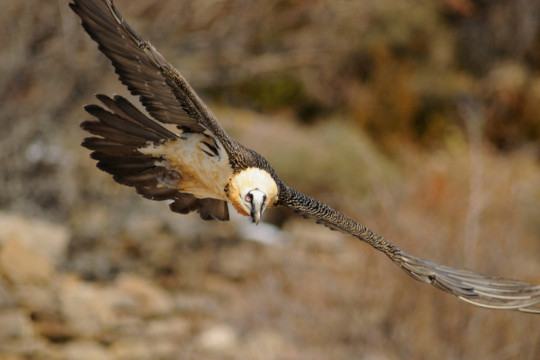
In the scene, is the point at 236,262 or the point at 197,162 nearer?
the point at 197,162

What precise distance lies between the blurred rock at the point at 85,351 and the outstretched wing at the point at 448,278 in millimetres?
5666

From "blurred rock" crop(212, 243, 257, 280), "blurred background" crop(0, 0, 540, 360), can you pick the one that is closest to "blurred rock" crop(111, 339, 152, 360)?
"blurred background" crop(0, 0, 540, 360)

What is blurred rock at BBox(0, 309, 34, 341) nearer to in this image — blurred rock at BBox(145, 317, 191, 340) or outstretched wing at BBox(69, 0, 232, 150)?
blurred rock at BBox(145, 317, 191, 340)

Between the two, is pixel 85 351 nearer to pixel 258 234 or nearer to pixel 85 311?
pixel 85 311

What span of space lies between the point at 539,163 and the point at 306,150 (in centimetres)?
774

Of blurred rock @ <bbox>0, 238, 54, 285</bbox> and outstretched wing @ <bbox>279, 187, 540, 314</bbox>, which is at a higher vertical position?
outstretched wing @ <bbox>279, 187, 540, 314</bbox>

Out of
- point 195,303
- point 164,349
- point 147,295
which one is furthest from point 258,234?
point 164,349

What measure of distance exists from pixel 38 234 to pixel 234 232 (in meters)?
4.22

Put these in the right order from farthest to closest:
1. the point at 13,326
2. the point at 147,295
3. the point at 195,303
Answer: the point at 195,303
the point at 147,295
the point at 13,326

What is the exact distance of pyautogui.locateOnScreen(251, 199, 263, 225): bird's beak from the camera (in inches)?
113

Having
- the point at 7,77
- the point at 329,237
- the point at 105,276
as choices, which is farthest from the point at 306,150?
the point at 7,77

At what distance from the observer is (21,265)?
299 inches

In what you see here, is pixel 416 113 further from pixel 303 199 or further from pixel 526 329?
pixel 303 199

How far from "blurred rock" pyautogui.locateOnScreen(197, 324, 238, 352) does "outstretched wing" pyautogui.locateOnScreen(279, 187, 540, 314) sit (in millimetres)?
5057
